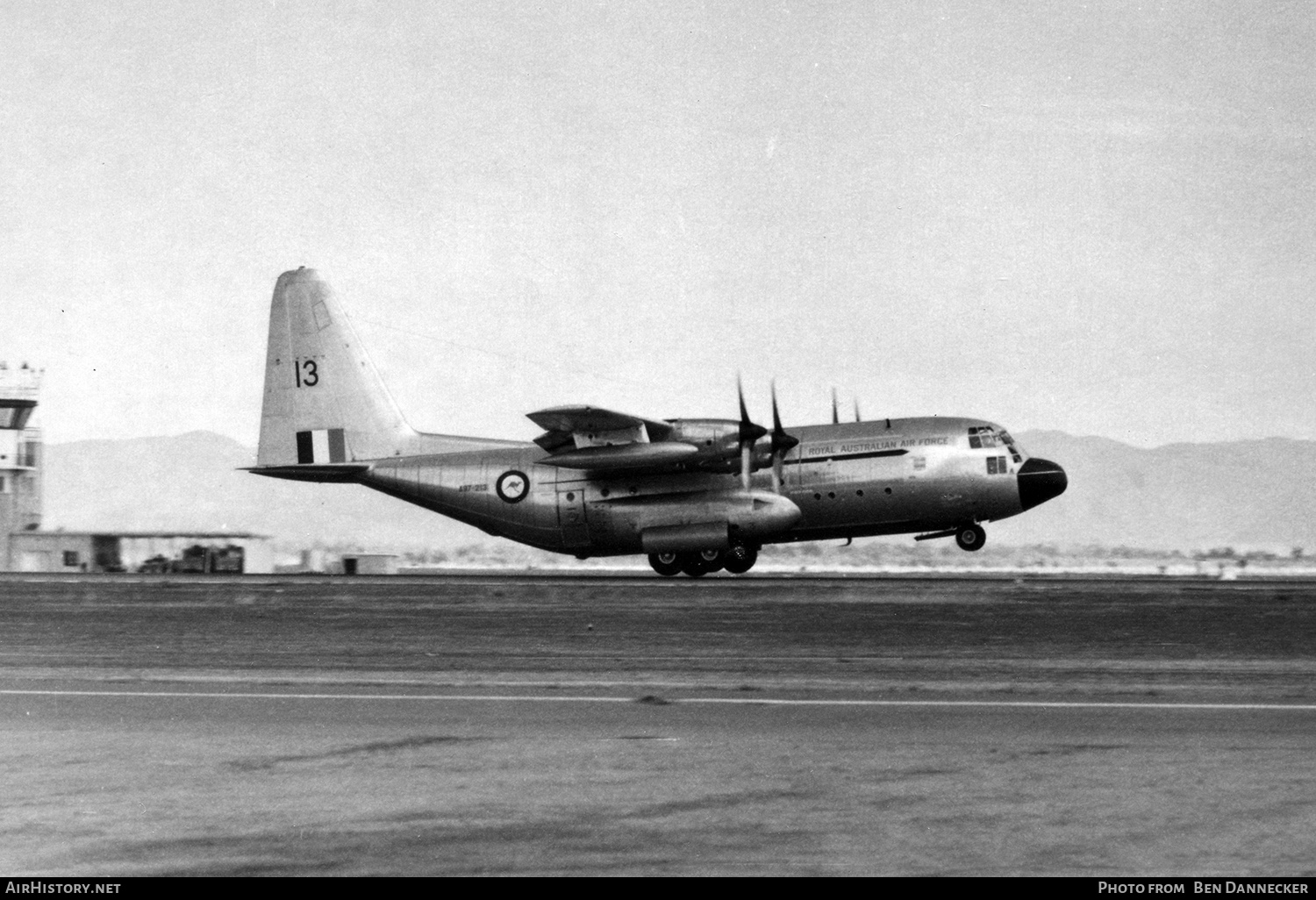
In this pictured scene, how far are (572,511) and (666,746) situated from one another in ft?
93.6

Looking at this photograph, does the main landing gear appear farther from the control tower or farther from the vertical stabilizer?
the control tower

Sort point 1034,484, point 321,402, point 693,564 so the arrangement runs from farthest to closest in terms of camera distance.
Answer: point 321,402 < point 693,564 < point 1034,484

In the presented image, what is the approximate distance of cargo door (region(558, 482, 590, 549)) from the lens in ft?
132

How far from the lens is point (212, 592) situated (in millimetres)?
32719

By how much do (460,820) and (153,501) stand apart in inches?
7143

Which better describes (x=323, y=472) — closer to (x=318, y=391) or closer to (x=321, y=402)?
(x=321, y=402)

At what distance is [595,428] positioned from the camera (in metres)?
38.5

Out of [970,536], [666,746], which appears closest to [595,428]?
[970,536]

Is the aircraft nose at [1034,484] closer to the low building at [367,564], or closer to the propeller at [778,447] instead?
the propeller at [778,447]

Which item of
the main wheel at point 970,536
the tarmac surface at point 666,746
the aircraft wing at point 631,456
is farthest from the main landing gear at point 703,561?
the tarmac surface at point 666,746

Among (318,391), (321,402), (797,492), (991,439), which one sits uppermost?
(318,391)

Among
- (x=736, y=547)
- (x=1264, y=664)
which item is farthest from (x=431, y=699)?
(x=736, y=547)
